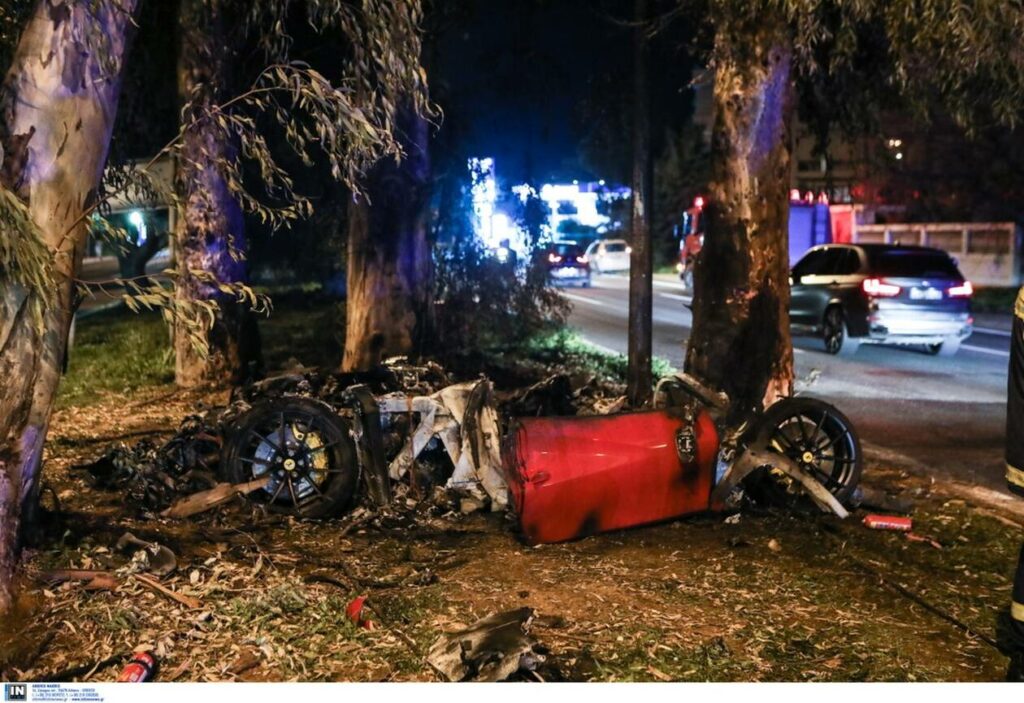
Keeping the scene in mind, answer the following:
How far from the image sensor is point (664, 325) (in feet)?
73.9

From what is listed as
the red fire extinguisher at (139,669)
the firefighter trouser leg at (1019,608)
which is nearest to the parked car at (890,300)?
the firefighter trouser leg at (1019,608)

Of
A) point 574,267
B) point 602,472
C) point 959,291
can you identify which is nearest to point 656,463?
point 602,472

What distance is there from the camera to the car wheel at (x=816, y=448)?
7.16 m

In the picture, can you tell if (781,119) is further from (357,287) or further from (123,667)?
(123,667)

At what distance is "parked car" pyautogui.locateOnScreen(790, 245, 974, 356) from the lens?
16.9m

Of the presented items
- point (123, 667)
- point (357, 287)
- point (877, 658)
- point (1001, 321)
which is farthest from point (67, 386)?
point (1001, 321)

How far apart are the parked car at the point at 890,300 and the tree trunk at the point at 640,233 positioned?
708 cm

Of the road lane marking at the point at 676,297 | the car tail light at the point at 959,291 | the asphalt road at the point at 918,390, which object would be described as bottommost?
the asphalt road at the point at 918,390

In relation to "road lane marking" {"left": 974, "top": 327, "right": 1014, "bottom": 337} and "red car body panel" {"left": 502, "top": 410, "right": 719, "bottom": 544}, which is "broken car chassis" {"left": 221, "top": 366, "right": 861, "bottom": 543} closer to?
"red car body panel" {"left": 502, "top": 410, "right": 719, "bottom": 544}

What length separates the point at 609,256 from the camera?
48.8 metres

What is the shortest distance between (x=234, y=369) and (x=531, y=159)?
20.9 ft

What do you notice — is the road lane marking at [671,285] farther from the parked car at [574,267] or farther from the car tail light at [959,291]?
the car tail light at [959,291]

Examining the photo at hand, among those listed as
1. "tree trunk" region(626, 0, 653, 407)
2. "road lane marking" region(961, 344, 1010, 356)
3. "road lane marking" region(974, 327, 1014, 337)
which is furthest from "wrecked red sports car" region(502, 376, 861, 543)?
"road lane marking" region(974, 327, 1014, 337)

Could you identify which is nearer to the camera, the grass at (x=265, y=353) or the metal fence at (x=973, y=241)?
the grass at (x=265, y=353)
